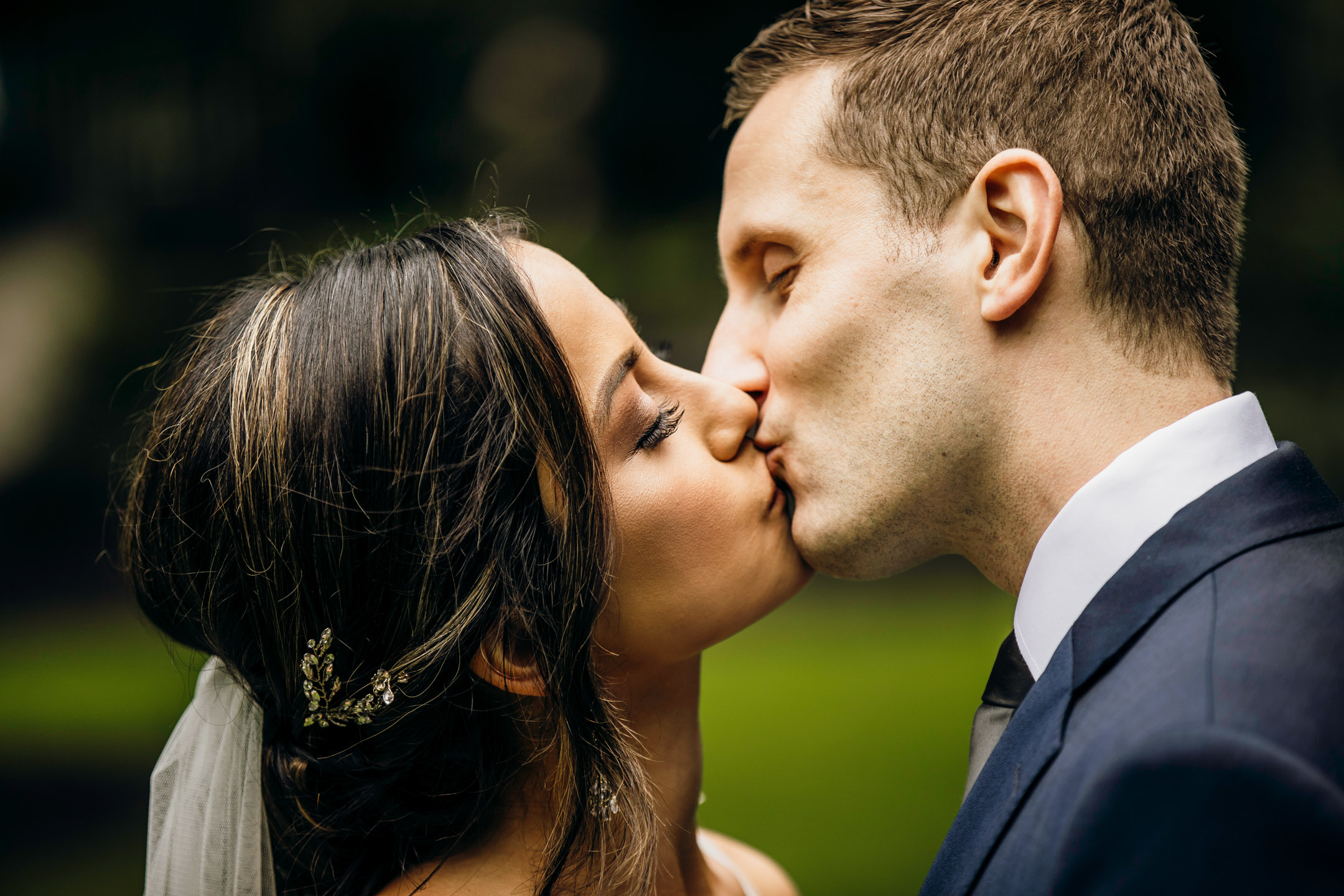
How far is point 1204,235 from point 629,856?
1599 mm

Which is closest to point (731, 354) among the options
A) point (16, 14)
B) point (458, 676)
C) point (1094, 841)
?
point (458, 676)

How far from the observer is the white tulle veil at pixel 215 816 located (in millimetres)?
1690

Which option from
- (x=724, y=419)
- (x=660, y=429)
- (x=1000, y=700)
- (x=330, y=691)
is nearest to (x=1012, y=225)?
(x=724, y=419)

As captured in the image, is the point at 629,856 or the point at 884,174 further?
the point at 884,174

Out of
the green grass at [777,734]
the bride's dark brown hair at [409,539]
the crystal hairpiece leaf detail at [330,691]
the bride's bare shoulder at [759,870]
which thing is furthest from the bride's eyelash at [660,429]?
the green grass at [777,734]

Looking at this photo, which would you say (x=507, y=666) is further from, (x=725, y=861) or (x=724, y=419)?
(x=725, y=861)

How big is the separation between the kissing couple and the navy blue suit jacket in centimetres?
2

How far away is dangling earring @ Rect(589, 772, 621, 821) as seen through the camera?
1521mm

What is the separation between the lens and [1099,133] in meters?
1.52

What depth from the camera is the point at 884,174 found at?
64.5 inches

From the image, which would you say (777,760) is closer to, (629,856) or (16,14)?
(629,856)

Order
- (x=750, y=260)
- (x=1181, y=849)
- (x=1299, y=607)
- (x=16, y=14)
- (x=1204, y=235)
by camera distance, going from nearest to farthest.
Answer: (x=1181, y=849), (x=1299, y=607), (x=1204, y=235), (x=750, y=260), (x=16, y=14)

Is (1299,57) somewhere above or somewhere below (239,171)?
above

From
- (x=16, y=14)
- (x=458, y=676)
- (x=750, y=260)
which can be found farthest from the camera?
(x=16, y=14)
